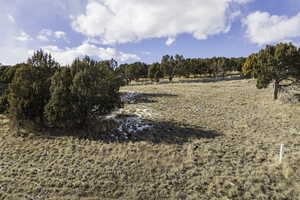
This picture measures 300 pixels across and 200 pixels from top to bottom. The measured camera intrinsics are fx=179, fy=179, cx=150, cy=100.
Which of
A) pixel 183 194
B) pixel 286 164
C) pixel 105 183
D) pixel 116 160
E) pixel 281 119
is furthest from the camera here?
pixel 281 119

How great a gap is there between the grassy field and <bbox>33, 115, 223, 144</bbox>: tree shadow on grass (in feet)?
0.23

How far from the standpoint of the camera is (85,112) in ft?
43.1

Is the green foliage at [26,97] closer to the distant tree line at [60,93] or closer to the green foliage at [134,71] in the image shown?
the distant tree line at [60,93]

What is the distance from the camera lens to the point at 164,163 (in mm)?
9211

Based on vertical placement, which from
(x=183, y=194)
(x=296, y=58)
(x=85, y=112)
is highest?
(x=296, y=58)

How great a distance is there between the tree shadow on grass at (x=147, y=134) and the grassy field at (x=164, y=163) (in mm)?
69

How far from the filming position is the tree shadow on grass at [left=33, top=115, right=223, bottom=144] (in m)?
11.8

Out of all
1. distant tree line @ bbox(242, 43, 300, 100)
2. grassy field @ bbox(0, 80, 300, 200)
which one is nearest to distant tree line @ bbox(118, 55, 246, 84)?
distant tree line @ bbox(242, 43, 300, 100)

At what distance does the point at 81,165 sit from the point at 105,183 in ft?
6.83

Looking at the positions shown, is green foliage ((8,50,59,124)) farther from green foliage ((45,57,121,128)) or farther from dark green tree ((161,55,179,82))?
dark green tree ((161,55,179,82))

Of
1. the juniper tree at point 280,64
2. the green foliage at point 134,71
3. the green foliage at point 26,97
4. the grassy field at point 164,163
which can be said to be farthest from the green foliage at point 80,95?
the green foliage at point 134,71

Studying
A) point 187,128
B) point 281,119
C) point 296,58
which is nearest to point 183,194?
point 187,128

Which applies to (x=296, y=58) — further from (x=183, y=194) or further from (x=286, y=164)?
(x=183, y=194)

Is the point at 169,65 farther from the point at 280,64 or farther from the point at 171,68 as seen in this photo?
the point at 280,64
